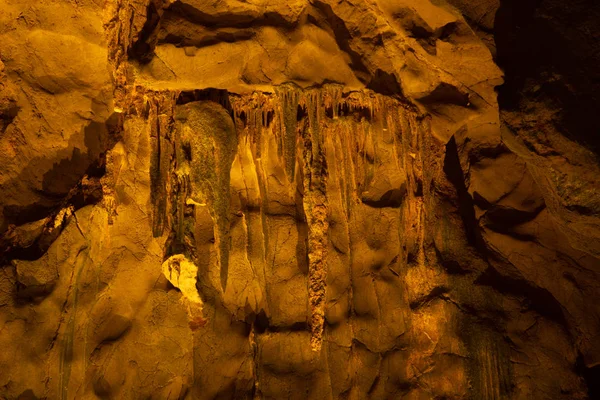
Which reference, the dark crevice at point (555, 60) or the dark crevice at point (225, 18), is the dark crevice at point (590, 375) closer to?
the dark crevice at point (555, 60)

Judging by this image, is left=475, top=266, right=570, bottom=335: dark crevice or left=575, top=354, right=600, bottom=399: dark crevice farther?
left=475, top=266, right=570, bottom=335: dark crevice

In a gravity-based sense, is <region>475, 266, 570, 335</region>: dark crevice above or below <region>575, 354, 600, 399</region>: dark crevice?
above

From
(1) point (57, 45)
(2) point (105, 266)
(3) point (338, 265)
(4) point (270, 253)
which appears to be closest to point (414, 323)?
(3) point (338, 265)

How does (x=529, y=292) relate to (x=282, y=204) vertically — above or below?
below

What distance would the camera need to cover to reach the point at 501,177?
5898mm

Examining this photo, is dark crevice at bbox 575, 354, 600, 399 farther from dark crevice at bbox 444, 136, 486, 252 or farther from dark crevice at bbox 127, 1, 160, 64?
dark crevice at bbox 127, 1, 160, 64

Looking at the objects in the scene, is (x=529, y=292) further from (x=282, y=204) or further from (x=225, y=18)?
(x=225, y=18)

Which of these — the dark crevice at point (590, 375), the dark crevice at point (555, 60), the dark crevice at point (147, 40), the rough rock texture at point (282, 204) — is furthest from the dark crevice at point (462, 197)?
the dark crevice at point (147, 40)

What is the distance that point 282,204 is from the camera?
17.7 ft

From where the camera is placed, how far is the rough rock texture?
4.95 meters

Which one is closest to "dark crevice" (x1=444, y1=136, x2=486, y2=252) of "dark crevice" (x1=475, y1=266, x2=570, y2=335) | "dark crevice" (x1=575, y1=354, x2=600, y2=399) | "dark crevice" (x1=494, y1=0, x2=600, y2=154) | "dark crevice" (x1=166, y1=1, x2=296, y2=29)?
"dark crevice" (x1=475, y1=266, x2=570, y2=335)

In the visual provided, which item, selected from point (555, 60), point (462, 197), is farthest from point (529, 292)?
point (555, 60)

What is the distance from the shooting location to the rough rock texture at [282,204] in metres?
4.95

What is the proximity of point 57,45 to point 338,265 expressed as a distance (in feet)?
12.5
